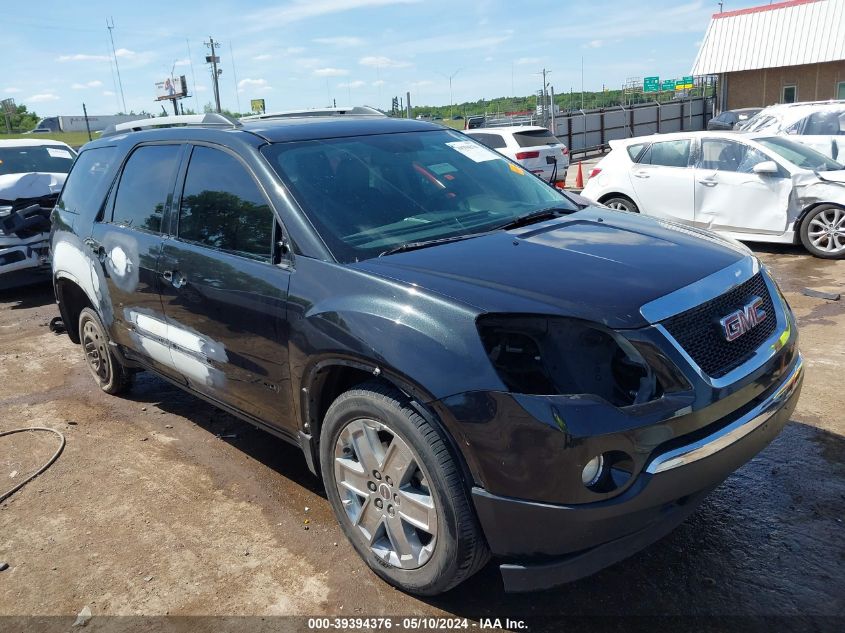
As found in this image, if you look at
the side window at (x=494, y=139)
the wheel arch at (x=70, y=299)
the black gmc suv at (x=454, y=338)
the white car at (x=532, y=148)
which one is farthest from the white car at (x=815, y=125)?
the wheel arch at (x=70, y=299)

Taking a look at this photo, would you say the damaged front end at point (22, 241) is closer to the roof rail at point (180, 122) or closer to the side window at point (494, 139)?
the roof rail at point (180, 122)

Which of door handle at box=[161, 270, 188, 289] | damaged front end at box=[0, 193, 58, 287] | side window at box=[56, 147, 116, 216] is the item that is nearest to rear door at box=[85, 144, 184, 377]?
door handle at box=[161, 270, 188, 289]

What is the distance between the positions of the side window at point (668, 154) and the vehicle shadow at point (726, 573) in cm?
669

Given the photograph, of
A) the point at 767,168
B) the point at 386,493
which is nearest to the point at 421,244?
the point at 386,493

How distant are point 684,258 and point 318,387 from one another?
62.7 inches

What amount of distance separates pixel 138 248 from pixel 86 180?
1.27 m

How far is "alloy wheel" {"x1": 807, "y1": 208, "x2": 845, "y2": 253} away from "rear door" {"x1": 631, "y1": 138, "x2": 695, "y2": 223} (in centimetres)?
143

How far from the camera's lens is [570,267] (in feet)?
8.79

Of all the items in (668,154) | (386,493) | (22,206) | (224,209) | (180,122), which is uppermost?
(180,122)

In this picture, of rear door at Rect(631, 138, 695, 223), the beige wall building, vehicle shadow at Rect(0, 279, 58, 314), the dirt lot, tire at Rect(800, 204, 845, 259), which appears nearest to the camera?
the dirt lot

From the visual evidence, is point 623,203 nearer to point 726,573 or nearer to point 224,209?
point 224,209

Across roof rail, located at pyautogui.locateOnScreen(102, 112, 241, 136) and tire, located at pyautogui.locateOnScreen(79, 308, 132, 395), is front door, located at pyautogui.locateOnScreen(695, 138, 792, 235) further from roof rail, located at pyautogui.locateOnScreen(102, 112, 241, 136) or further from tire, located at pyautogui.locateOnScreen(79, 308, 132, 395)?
tire, located at pyautogui.locateOnScreen(79, 308, 132, 395)

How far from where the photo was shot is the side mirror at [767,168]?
833 cm

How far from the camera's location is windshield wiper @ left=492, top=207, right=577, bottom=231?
3346mm
